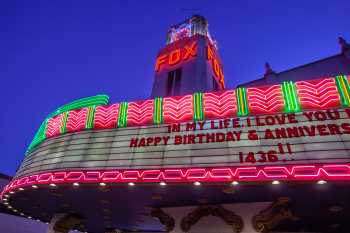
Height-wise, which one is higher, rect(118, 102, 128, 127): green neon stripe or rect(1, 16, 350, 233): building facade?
rect(118, 102, 128, 127): green neon stripe

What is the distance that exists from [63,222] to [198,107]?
1160 cm

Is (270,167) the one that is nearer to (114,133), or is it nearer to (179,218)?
(179,218)

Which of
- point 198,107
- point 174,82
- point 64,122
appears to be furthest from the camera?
point 174,82

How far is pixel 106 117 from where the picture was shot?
14789 millimetres

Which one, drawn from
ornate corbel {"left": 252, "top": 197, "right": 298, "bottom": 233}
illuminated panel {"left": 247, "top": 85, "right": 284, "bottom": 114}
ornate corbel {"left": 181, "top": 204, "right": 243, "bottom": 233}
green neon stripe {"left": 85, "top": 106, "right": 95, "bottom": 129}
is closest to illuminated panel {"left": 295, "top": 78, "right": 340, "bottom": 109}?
illuminated panel {"left": 247, "top": 85, "right": 284, "bottom": 114}

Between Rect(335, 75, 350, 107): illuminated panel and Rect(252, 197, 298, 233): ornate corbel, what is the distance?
15.6 feet

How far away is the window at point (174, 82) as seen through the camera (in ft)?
71.3

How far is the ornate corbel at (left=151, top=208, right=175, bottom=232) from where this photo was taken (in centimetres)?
1308

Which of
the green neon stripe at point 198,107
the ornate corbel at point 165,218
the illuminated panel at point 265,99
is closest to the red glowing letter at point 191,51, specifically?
the green neon stripe at point 198,107

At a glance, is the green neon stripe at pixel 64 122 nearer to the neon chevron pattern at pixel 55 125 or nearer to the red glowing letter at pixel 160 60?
the neon chevron pattern at pixel 55 125

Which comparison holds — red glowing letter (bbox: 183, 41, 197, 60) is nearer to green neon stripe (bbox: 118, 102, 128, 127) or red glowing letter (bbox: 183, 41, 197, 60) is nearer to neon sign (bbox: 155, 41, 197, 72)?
neon sign (bbox: 155, 41, 197, 72)

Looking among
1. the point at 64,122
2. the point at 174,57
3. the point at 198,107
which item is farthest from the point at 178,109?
the point at 174,57

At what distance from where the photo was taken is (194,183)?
1090cm

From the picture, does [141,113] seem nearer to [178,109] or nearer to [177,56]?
[178,109]
